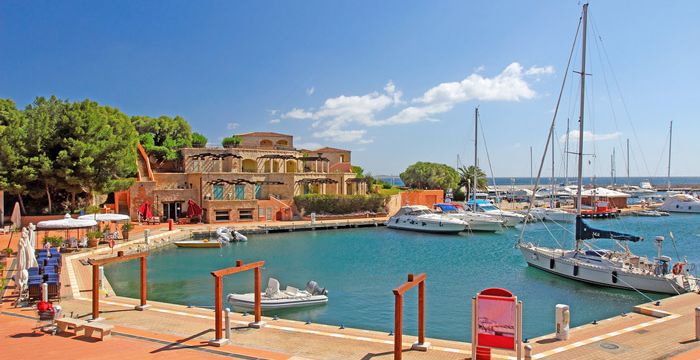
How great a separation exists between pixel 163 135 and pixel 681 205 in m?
80.0

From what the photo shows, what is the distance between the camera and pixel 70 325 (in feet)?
44.4

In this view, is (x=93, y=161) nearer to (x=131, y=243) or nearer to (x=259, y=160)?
(x=131, y=243)

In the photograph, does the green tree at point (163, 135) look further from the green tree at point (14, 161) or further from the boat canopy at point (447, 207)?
the boat canopy at point (447, 207)

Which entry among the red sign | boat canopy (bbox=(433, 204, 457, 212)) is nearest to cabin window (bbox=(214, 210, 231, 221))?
boat canopy (bbox=(433, 204, 457, 212))

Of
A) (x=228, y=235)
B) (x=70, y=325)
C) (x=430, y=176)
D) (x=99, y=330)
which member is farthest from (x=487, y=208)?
(x=70, y=325)

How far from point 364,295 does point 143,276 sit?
10.4 m

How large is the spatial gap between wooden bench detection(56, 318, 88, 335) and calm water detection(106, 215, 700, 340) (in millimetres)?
7223

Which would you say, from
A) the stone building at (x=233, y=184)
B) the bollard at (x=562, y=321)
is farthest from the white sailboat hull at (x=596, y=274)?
the stone building at (x=233, y=184)

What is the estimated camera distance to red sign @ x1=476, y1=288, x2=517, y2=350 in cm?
1091

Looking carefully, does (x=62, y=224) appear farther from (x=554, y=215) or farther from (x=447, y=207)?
(x=554, y=215)

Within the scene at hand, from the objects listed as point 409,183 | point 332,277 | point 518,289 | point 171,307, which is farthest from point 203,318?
point 409,183

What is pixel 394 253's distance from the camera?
36.9 metres

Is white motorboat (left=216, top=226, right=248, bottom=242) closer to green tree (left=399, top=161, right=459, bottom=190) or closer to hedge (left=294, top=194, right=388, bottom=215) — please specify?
hedge (left=294, top=194, right=388, bottom=215)

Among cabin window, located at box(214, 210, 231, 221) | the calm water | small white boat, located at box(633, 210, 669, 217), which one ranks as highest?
cabin window, located at box(214, 210, 231, 221)
